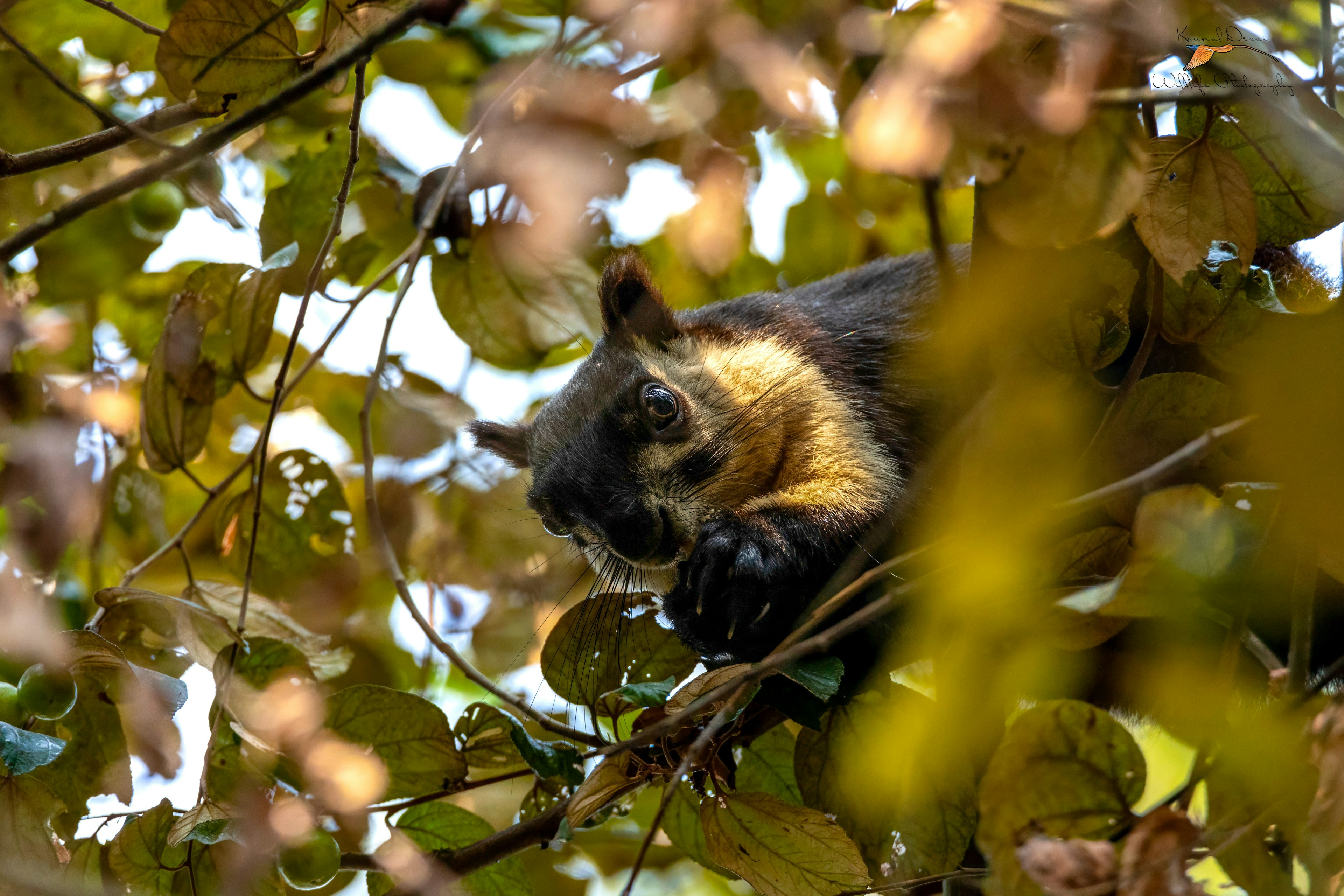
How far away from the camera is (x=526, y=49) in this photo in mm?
2840

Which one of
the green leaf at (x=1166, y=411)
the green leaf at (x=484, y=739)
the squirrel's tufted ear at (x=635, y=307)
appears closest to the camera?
the green leaf at (x=1166, y=411)

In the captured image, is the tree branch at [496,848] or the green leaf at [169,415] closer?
the tree branch at [496,848]

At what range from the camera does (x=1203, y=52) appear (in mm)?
1726

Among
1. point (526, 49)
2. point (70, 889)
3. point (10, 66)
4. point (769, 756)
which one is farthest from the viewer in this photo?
point (526, 49)

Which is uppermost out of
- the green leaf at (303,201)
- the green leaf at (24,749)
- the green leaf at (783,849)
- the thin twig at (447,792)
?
the green leaf at (303,201)

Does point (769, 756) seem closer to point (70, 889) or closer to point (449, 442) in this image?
point (70, 889)

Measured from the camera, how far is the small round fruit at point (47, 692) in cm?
193

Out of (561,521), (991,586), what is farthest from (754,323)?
(991,586)

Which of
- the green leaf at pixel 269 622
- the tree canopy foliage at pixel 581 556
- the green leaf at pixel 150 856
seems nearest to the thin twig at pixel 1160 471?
the tree canopy foliage at pixel 581 556

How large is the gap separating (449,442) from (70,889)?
2186 mm

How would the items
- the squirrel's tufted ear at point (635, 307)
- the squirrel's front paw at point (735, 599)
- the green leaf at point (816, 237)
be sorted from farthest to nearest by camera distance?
the green leaf at point (816, 237) < the squirrel's tufted ear at point (635, 307) < the squirrel's front paw at point (735, 599)

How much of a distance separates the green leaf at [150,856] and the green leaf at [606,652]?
2.45ft

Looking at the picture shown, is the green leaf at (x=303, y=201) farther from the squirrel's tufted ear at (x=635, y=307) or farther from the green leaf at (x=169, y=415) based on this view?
the squirrel's tufted ear at (x=635, y=307)

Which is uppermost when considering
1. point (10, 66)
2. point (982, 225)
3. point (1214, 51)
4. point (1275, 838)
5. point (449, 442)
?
A: point (1214, 51)
